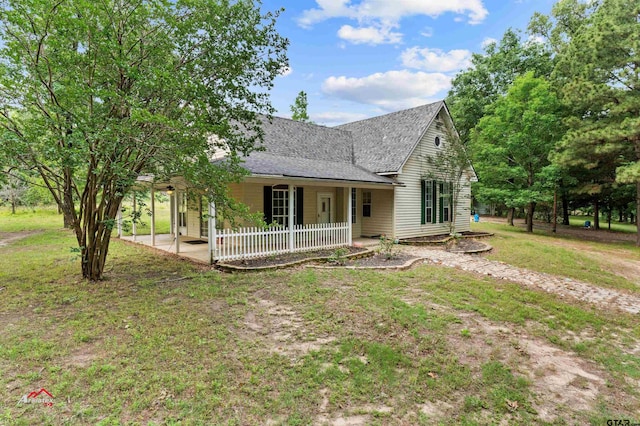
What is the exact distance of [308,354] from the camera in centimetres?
387

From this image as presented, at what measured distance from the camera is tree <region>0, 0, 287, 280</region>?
528 cm

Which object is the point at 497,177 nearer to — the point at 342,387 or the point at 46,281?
the point at 342,387

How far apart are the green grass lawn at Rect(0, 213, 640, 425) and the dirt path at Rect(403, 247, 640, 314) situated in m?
0.76

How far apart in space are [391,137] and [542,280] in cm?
926

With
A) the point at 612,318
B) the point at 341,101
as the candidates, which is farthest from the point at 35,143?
the point at 341,101

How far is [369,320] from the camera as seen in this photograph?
4836 millimetres

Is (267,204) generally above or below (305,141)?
below

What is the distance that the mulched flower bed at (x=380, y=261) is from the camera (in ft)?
29.2

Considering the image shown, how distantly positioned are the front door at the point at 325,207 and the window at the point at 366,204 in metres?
Result: 1.79

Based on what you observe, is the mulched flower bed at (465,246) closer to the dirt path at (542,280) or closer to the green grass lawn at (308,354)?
the dirt path at (542,280)

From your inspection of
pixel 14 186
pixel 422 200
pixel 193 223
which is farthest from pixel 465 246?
pixel 14 186

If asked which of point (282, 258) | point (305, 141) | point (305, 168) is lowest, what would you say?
point (282, 258)

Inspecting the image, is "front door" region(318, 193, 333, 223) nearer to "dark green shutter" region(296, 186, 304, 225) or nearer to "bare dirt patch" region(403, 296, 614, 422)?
"dark green shutter" region(296, 186, 304, 225)

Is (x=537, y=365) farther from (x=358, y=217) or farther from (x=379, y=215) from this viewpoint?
(x=358, y=217)
